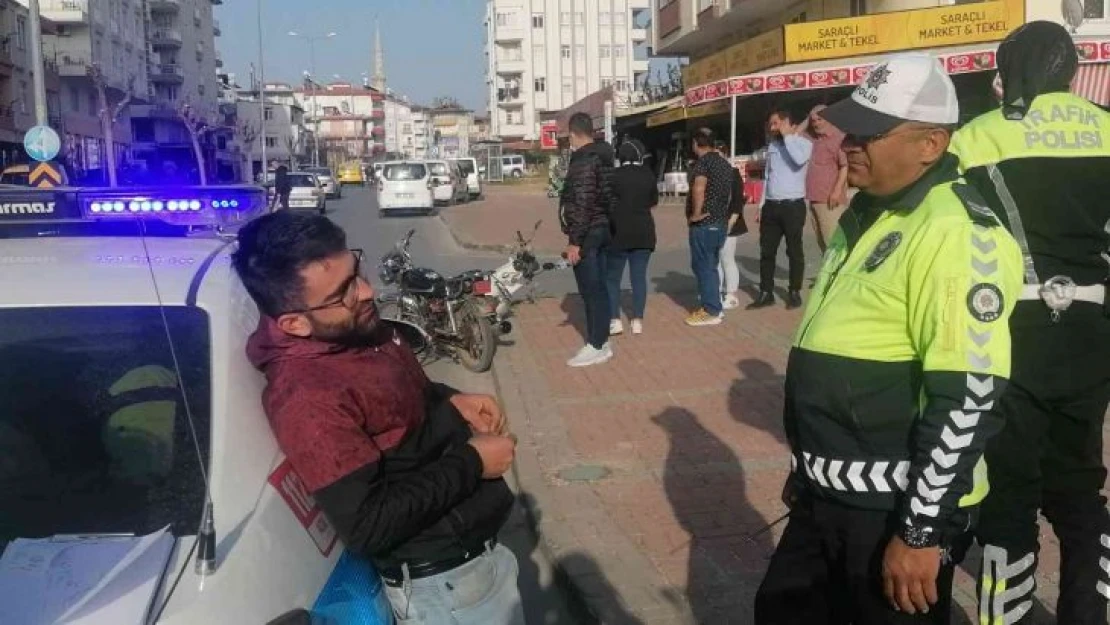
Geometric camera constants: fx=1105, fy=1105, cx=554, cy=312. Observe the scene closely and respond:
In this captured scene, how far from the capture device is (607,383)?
7816mm

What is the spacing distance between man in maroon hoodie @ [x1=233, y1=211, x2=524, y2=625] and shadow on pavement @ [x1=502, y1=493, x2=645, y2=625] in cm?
170

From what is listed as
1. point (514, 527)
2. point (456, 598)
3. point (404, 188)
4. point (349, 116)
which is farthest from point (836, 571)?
point (349, 116)

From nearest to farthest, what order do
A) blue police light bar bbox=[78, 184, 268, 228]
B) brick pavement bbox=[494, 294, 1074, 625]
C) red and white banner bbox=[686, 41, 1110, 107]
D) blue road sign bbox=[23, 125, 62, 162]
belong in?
blue police light bar bbox=[78, 184, 268, 228], brick pavement bbox=[494, 294, 1074, 625], blue road sign bbox=[23, 125, 62, 162], red and white banner bbox=[686, 41, 1110, 107]

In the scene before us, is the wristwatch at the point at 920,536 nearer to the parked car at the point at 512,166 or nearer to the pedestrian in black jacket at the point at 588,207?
the pedestrian in black jacket at the point at 588,207

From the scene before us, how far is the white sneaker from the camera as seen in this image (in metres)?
8.38

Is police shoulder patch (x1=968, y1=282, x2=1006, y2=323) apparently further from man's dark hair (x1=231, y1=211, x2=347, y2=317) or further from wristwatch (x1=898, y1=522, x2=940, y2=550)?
man's dark hair (x1=231, y1=211, x2=347, y2=317)

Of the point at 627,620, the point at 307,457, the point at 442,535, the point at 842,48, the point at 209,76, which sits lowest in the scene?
the point at 627,620

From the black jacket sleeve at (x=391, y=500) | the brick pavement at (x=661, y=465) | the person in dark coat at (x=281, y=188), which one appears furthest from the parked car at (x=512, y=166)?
the black jacket sleeve at (x=391, y=500)

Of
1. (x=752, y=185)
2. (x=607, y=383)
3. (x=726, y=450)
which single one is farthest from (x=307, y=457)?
(x=752, y=185)

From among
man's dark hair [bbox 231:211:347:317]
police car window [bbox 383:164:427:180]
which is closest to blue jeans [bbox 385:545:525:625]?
man's dark hair [bbox 231:211:347:317]

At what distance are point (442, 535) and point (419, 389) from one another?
0.33 m

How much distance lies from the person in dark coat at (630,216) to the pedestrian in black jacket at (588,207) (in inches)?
12.3

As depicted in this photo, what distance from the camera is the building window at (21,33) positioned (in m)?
57.6

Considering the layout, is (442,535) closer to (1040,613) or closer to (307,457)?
(307,457)
